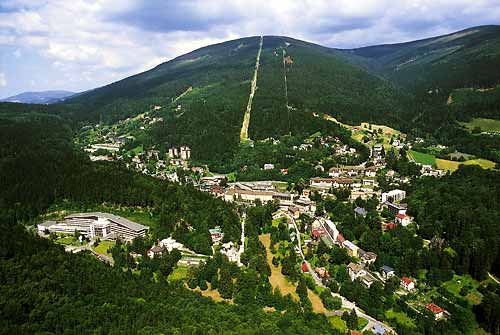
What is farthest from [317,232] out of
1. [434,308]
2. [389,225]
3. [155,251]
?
[155,251]

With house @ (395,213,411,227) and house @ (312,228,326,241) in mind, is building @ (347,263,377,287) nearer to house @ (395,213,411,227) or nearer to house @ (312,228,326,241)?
house @ (312,228,326,241)

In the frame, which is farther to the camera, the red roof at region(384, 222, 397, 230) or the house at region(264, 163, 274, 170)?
the house at region(264, 163, 274, 170)

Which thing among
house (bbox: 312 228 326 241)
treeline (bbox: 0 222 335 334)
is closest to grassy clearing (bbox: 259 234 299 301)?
treeline (bbox: 0 222 335 334)

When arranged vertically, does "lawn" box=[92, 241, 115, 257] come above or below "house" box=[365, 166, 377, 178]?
above

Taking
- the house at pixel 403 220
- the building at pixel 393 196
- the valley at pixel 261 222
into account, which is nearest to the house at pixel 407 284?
the valley at pixel 261 222

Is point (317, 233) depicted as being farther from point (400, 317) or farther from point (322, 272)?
point (400, 317)

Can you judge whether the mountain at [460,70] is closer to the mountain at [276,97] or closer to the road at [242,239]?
the mountain at [276,97]

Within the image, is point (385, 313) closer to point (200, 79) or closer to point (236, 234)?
point (236, 234)
